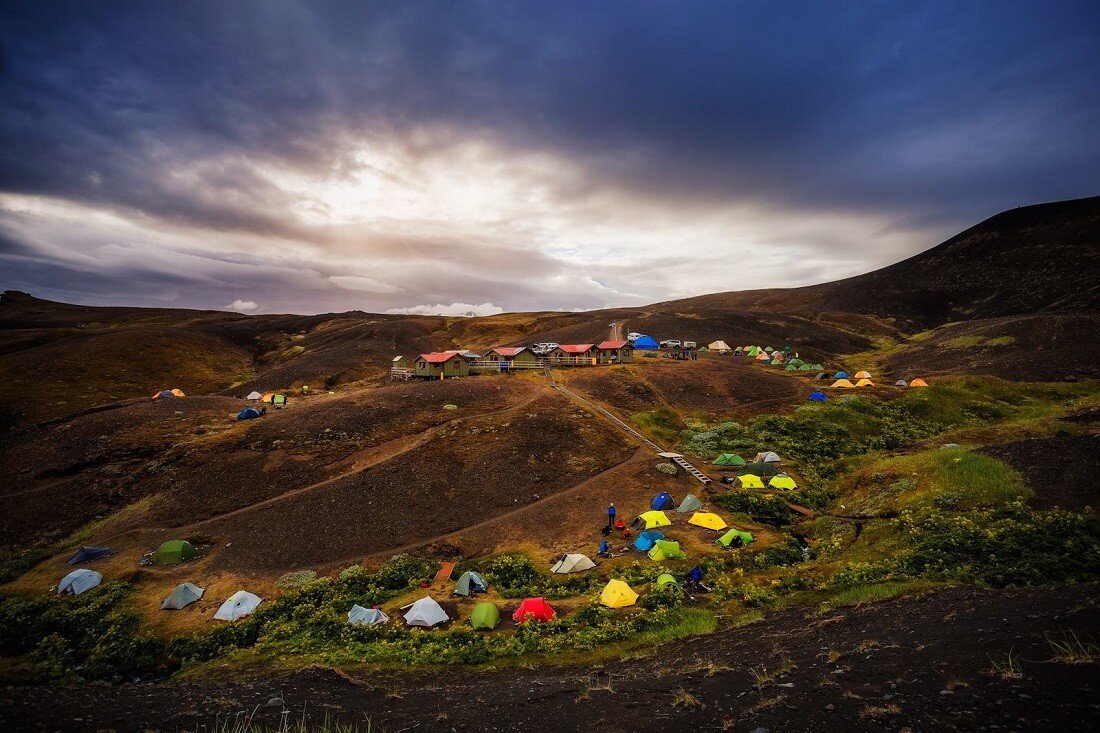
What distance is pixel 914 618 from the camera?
1467cm

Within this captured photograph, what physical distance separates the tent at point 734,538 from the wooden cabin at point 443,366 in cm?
4559

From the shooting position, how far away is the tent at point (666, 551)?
27094 millimetres

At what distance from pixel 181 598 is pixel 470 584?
52.8 ft

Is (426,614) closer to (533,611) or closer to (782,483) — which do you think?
(533,611)

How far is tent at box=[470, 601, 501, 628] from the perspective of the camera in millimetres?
21594

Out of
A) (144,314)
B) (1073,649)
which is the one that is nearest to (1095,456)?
(1073,649)

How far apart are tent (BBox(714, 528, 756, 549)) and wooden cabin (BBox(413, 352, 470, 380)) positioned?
45.6m

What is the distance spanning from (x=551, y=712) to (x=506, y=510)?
22.5m

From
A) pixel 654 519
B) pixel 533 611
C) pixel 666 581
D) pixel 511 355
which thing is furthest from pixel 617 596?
pixel 511 355

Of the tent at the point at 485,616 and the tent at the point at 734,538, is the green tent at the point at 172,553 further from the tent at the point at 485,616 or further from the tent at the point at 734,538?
the tent at the point at 734,538

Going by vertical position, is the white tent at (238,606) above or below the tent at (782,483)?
below

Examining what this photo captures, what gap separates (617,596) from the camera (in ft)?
73.7

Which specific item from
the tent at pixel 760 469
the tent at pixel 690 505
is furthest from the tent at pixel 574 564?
the tent at pixel 760 469

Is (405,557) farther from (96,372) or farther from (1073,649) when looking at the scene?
(96,372)
